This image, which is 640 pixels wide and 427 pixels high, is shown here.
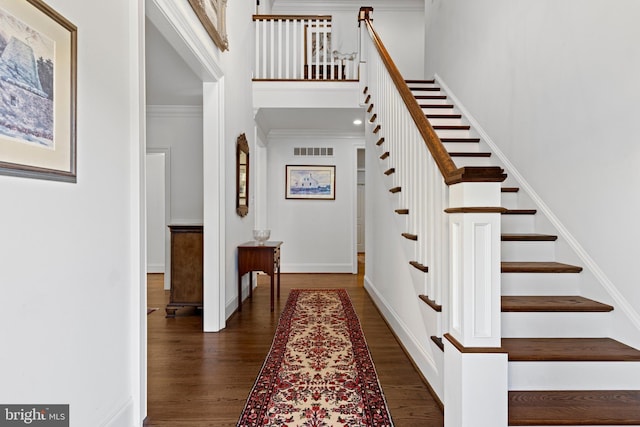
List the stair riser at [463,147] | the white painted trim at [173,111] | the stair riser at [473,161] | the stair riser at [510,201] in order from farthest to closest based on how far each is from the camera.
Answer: the white painted trim at [173,111] < the stair riser at [463,147] < the stair riser at [473,161] < the stair riser at [510,201]

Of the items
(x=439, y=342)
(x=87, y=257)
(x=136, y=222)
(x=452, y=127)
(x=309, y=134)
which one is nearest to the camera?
(x=87, y=257)

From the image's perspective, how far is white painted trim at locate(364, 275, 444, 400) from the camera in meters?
2.11

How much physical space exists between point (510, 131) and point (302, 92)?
2.75 m

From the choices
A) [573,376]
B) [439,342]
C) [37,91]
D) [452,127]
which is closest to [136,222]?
[37,91]

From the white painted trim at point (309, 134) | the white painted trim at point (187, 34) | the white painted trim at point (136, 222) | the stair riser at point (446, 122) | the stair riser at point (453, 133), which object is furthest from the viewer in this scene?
the white painted trim at point (309, 134)

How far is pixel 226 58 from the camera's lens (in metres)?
3.40

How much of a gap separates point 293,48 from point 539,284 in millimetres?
4088

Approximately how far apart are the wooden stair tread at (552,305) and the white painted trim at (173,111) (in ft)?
15.1

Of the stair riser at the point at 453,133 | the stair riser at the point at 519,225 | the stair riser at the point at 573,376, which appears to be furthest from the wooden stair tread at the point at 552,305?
the stair riser at the point at 453,133

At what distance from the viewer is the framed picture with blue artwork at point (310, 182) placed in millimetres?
6289

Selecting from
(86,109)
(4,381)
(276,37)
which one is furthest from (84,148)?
(276,37)

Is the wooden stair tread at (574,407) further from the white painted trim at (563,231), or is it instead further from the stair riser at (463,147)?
the stair riser at (463,147)

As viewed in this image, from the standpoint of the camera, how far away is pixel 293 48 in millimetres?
4820

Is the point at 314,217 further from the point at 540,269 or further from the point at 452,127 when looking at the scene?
the point at 540,269
